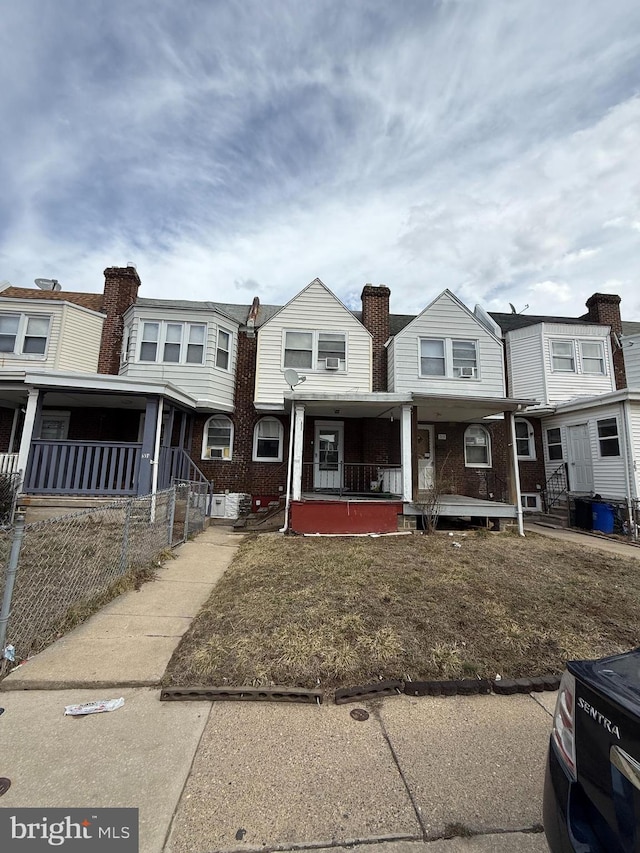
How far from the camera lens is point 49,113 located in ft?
27.7

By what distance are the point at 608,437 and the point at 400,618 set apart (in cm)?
1143

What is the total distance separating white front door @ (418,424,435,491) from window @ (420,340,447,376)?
1873 mm

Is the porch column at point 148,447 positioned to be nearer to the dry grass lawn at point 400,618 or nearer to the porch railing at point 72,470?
the porch railing at point 72,470

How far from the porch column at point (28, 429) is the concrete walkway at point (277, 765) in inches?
278

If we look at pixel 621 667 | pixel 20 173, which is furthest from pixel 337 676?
pixel 20 173

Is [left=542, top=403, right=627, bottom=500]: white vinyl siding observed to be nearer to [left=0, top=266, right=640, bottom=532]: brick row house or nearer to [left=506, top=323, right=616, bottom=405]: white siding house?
[left=0, top=266, right=640, bottom=532]: brick row house

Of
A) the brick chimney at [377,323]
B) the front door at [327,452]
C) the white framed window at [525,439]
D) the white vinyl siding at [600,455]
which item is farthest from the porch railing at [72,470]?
the white vinyl siding at [600,455]

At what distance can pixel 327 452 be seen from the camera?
12.7 metres

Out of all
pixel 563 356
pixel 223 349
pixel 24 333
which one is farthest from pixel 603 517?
pixel 24 333

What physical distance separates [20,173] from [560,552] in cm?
1573

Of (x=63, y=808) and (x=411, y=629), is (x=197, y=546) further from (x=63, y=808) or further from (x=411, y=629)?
(x=63, y=808)

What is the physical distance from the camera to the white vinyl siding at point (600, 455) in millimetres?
11414

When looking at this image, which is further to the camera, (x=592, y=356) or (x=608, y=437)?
(x=592, y=356)

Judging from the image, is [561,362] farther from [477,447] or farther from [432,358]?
[432,358]
